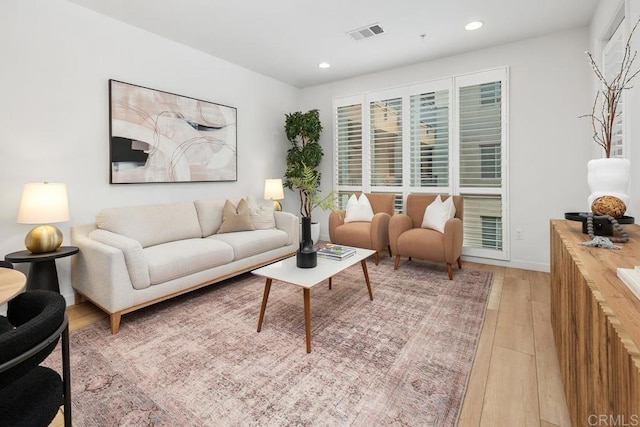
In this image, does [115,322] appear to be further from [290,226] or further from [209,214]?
[290,226]

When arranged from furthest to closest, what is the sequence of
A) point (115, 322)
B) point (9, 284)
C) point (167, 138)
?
1. point (167, 138)
2. point (115, 322)
3. point (9, 284)

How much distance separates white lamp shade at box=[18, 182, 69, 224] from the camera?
2365 mm

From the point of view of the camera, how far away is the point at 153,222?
3.19 metres

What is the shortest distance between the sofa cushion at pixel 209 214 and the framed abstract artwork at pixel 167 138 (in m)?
0.33

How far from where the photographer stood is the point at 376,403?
160cm

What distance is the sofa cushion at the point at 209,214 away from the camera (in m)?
3.69

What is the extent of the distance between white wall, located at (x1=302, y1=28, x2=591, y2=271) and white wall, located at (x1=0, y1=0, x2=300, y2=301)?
3.66 metres

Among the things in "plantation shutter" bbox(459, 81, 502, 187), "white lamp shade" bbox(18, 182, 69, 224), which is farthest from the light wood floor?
"plantation shutter" bbox(459, 81, 502, 187)

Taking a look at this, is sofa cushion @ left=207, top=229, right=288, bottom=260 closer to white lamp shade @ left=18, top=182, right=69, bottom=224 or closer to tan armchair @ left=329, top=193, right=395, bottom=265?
tan armchair @ left=329, top=193, right=395, bottom=265

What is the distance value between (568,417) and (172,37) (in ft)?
14.7

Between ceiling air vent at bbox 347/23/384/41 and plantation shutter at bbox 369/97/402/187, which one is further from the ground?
ceiling air vent at bbox 347/23/384/41

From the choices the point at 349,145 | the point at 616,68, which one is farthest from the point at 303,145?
the point at 616,68

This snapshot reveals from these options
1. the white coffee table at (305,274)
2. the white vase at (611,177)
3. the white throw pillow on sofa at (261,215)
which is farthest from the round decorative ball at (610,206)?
the white throw pillow on sofa at (261,215)

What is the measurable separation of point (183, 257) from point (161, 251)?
233 mm
